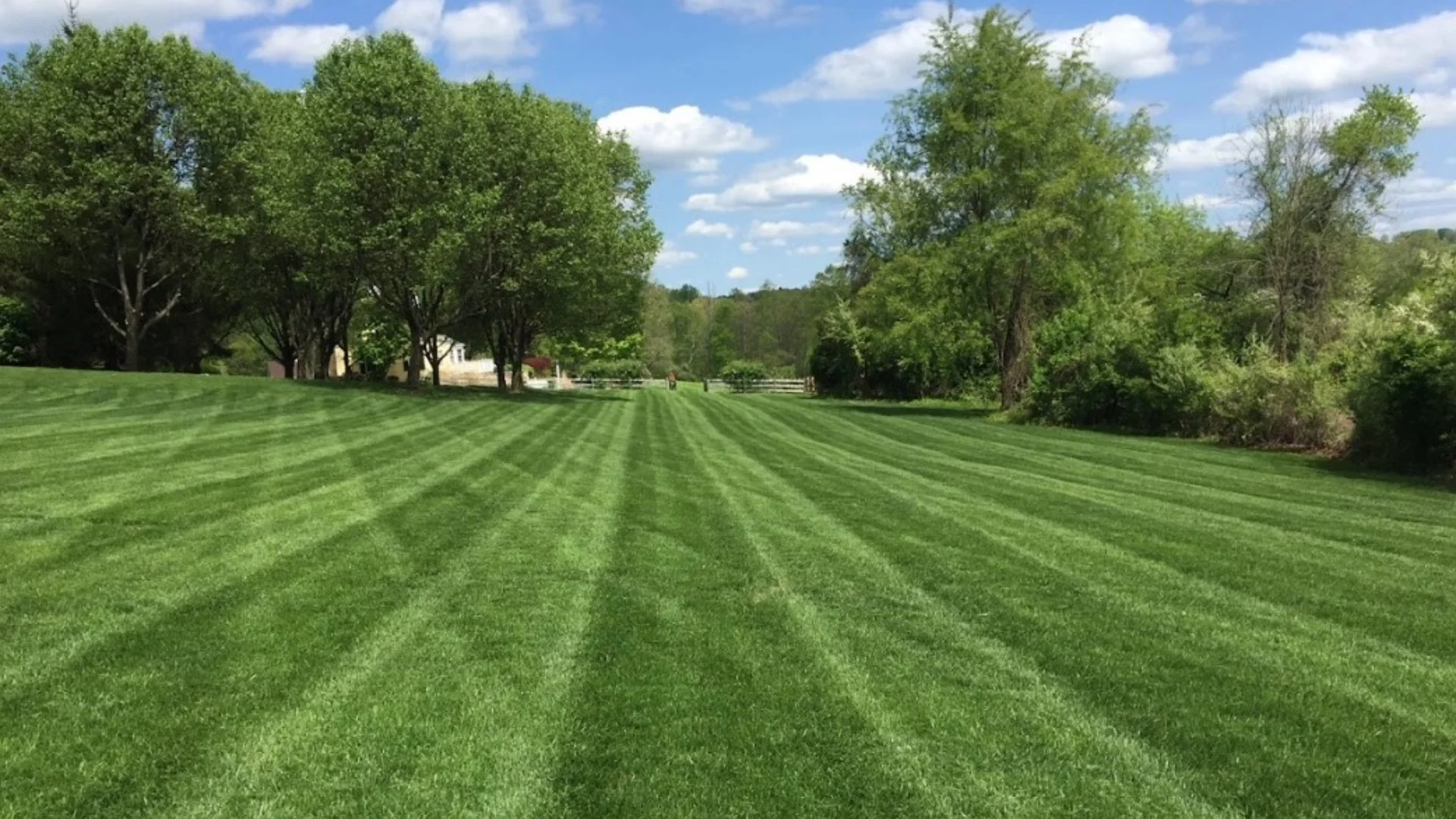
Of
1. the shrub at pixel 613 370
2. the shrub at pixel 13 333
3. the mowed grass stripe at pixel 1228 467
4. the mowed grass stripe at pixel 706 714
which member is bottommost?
the mowed grass stripe at pixel 706 714

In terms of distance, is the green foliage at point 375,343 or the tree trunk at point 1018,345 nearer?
the tree trunk at point 1018,345

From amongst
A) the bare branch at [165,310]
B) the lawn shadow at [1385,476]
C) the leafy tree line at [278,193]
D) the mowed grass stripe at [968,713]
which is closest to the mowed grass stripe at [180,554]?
the mowed grass stripe at [968,713]

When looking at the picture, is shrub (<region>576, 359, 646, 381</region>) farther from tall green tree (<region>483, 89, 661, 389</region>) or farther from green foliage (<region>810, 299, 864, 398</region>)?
tall green tree (<region>483, 89, 661, 389</region>)

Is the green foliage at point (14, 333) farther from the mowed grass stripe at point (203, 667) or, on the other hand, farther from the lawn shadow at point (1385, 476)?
the lawn shadow at point (1385, 476)

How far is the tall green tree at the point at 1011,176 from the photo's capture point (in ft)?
94.8

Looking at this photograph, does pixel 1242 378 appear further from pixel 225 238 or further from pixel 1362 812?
pixel 225 238

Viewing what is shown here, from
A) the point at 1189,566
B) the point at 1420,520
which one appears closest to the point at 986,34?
the point at 1420,520

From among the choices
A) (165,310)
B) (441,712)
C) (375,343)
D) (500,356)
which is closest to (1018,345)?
(500,356)

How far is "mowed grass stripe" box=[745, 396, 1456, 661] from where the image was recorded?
6.27 m

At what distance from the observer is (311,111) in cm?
2864

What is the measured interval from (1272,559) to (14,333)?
120ft

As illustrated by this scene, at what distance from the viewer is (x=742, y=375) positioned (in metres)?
70.8

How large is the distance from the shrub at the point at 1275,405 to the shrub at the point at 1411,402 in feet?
7.52

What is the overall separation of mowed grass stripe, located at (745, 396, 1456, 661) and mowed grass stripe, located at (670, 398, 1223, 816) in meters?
2.47
